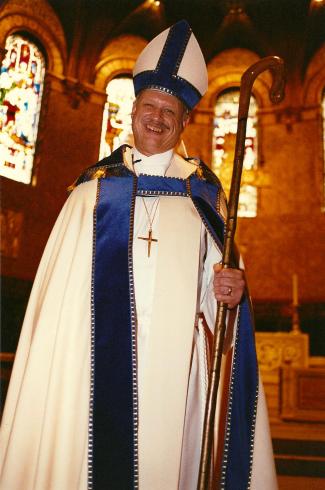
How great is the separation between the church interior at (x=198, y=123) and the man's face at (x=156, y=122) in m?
6.34

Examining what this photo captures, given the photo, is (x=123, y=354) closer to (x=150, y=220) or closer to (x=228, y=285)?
(x=228, y=285)

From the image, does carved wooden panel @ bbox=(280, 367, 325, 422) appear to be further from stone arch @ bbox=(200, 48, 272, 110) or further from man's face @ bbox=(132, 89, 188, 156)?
stone arch @ bbox=(200, 48, 272, 110)

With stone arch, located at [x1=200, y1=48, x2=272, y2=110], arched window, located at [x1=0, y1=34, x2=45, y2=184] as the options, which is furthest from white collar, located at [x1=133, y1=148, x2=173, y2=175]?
stone arch, located at [x1=200, y1=48, x2=272, y2=110]

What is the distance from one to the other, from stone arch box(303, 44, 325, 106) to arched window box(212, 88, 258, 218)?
1017 millimetres

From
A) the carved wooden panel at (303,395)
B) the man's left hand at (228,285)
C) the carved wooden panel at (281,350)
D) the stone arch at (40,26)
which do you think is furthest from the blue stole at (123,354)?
the stone arch at (40,26)

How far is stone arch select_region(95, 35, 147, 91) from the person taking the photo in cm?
1045

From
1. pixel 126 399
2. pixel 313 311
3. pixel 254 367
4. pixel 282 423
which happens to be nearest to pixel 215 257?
pixel 254 367

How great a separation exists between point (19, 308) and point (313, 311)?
4.87 m

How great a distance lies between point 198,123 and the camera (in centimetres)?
1077

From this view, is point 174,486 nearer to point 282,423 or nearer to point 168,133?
point 168,133

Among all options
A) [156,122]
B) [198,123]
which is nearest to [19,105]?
[198,123]

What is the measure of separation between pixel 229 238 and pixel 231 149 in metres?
8.89

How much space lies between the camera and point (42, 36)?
9.77m

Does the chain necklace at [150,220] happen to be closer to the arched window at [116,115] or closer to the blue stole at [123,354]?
the blue stole at [123,354]
